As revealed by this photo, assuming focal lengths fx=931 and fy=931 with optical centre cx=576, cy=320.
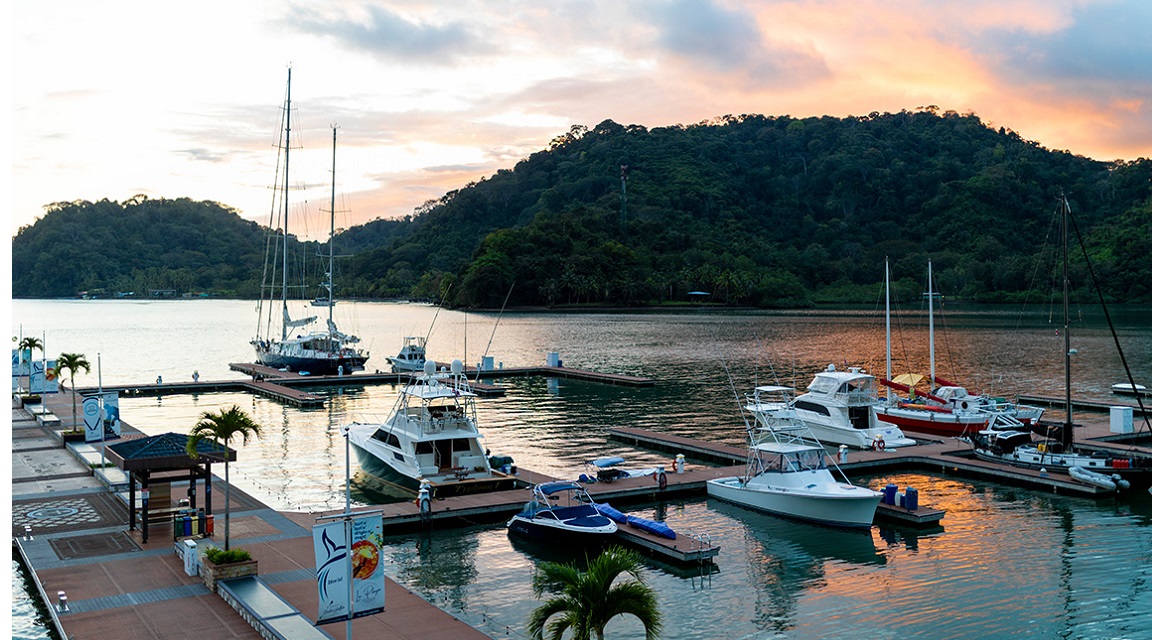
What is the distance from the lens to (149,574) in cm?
2031

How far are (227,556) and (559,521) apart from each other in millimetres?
8743

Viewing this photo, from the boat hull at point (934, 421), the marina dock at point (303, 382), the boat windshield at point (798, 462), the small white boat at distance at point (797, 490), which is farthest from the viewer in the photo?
the marina dock at point (303, 382)

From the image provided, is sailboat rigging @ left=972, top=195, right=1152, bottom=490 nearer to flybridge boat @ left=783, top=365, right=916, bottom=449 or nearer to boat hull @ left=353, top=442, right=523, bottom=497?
flybridge boat @ left=783, top=365, right=916, bottom=449

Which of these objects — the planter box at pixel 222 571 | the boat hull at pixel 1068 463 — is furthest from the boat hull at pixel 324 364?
the planter box at pixel 222 571

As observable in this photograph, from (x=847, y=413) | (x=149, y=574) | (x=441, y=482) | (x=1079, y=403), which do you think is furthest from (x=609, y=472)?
(x=1079, y=403)

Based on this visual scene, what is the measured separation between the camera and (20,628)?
61.5ft

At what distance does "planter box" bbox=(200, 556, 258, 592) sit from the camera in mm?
19359

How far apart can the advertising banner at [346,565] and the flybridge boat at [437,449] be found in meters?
12.8

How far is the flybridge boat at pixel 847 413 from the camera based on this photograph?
1587 inches

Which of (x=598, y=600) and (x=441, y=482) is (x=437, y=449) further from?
(x=598, y=600)

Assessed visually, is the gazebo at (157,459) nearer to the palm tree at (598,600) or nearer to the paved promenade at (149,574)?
the paved promenade at (149,574)

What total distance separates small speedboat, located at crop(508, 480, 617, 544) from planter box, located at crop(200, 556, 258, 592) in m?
7.99

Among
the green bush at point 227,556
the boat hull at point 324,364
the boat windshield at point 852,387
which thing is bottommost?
the green bush at point 227,556

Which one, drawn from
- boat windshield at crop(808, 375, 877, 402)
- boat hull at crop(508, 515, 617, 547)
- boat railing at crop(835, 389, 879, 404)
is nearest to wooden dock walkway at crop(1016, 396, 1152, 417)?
boat windshield at crop(808, 375, 877, 402)
